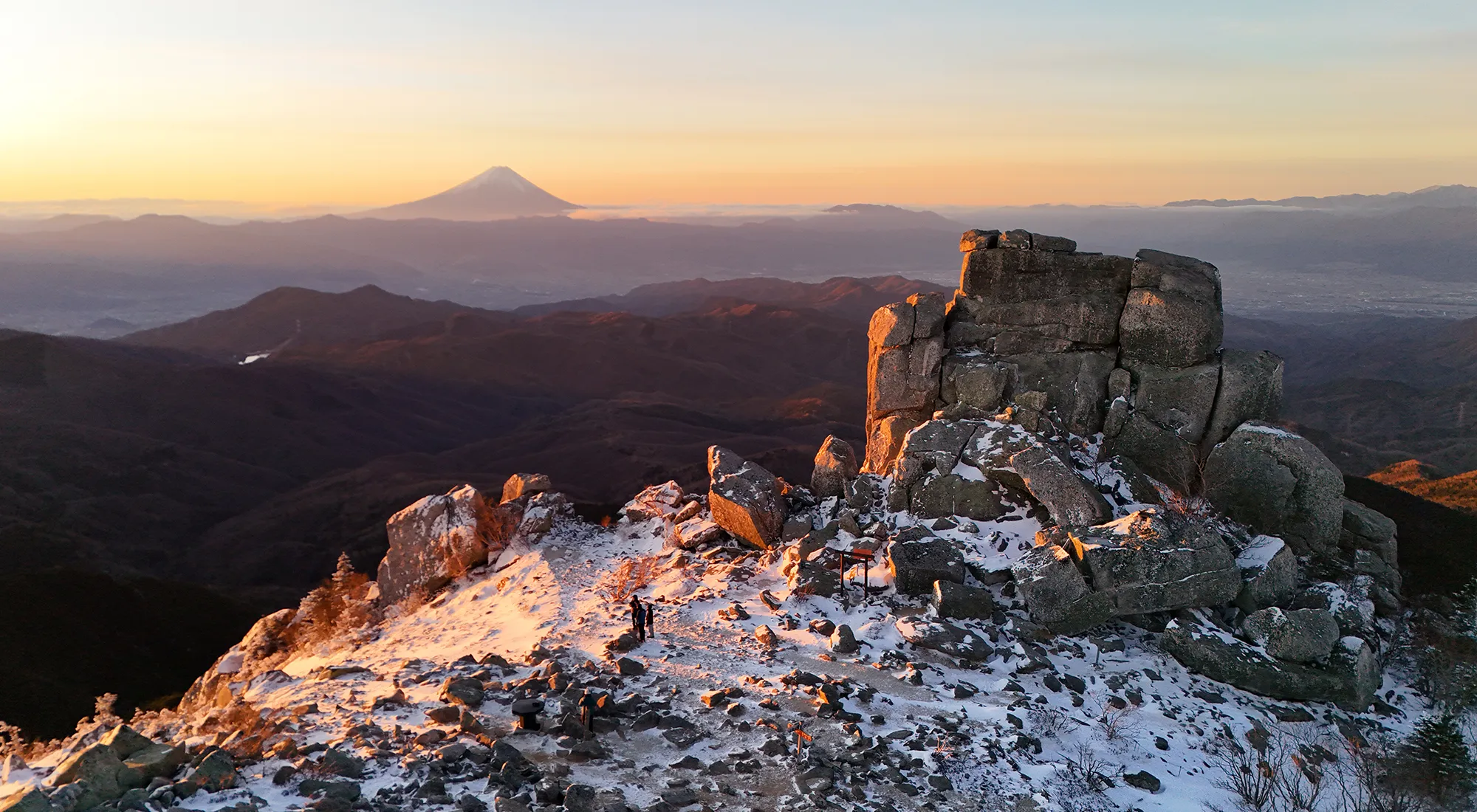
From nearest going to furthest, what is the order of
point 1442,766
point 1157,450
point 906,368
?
point 1442,766
point 1157,450
point 906,368

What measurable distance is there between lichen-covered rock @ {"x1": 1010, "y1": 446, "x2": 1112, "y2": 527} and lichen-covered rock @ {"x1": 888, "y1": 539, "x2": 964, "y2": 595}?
2775 millimetres

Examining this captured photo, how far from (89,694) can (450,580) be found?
17.7 m

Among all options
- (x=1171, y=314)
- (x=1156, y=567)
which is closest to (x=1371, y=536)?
(x=1171, y=314)

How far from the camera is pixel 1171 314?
925 inches

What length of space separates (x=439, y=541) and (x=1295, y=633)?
23.3 meters

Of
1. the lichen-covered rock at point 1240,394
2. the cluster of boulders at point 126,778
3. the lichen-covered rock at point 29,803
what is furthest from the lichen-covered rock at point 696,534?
the lichen-covered rock at point 29,803

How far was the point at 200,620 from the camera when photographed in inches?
1572

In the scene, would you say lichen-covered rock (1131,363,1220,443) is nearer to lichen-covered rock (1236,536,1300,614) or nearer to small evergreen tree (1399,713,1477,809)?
lichen-covered rock (1236,536,1300,614)

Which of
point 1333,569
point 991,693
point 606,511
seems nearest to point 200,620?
point 606,511

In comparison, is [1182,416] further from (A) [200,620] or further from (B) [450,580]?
(A) [200,620]

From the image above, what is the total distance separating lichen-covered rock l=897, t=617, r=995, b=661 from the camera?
16.1 metres

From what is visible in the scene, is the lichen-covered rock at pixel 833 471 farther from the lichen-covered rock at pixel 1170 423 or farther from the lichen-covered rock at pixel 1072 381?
the lichen-covered rock at pixel 1170 423

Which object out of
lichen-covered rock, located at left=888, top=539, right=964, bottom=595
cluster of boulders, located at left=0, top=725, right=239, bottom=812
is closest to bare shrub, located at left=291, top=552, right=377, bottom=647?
cluster of boulders, located at left=0, top=725, right=239, bottom=812

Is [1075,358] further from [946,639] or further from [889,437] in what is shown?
[946,639]
